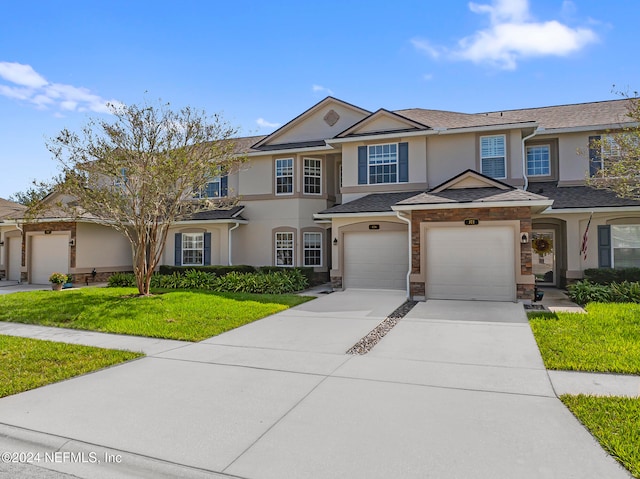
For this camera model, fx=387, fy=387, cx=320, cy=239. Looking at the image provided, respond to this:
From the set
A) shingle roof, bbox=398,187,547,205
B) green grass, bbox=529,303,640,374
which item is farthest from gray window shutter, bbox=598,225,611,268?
green grass, bbox=529,303,640,374

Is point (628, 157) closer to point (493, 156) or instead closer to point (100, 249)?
point (493, 156)

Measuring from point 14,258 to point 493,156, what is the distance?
2383cm

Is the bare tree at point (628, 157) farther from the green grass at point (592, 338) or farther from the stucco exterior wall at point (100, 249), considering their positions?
the stucco exterior wall at point (100, 249)

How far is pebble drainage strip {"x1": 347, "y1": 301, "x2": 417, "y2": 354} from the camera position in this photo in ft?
24.0

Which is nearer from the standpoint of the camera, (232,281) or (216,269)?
(232,281)

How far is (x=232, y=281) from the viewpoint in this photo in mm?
15289

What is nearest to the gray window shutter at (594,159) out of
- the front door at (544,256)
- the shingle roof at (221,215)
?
the front door at (544,256)

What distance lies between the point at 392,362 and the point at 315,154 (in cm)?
1278

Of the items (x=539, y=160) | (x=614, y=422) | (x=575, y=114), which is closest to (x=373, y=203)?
(x=539, y=160)

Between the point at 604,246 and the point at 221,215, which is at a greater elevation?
the point at 221,215

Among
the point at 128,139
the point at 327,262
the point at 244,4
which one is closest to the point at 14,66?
the point at 128,139

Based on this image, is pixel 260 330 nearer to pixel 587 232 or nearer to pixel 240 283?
pixel 240 283

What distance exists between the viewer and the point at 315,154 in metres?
17.7

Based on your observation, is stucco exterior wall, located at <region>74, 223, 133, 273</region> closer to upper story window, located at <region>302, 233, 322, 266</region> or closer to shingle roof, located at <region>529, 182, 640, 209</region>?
upper story window, located at <region>302, 233, 322, 266</region>
